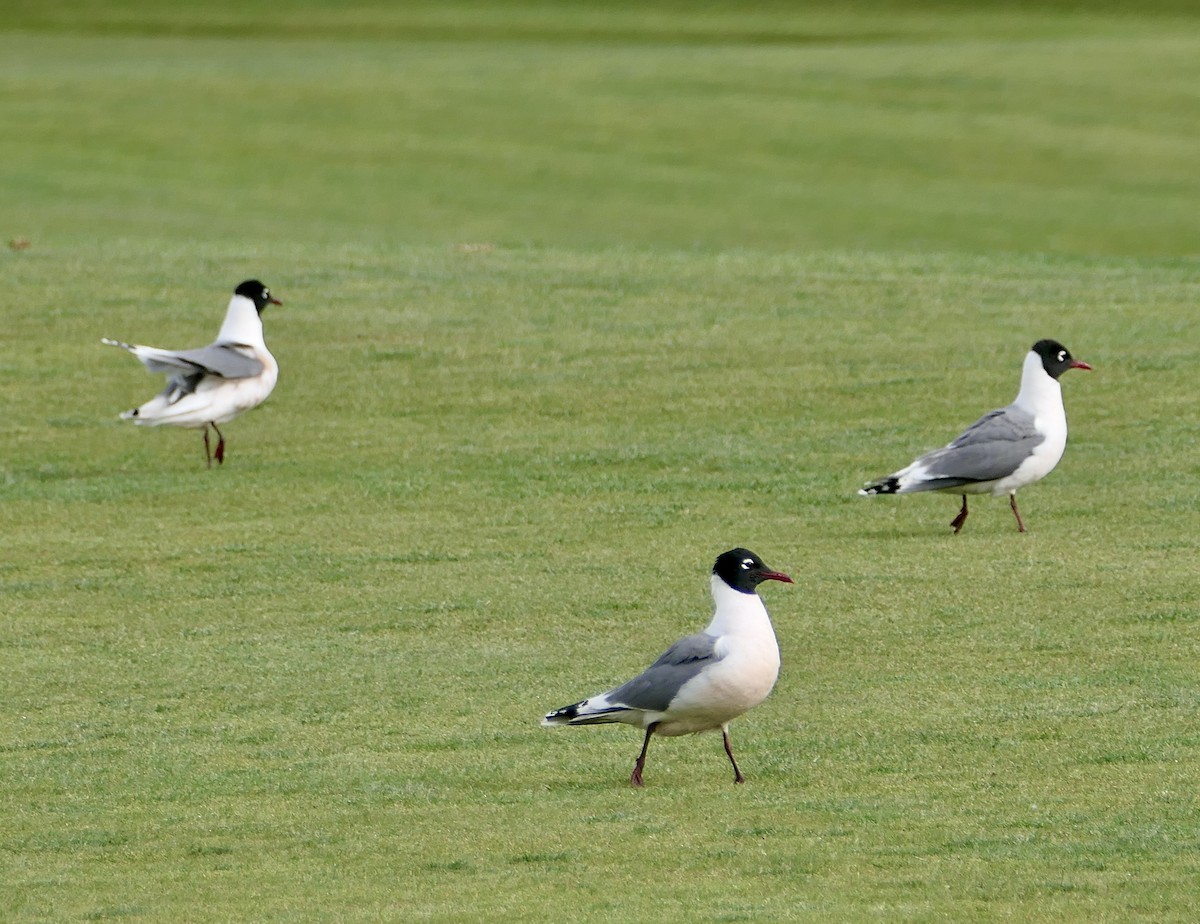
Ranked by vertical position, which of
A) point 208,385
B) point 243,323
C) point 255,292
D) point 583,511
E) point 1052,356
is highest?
point 255,292

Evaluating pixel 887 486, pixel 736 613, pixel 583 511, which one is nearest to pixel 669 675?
pixel 736 613

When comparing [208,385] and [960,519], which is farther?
[208,385]

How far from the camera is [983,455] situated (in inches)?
522

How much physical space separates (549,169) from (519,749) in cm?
2390

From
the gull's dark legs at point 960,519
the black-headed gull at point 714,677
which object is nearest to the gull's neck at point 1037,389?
the gull's dark legs at point 960,519

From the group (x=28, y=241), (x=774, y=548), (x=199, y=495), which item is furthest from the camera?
(x=28, y=241)

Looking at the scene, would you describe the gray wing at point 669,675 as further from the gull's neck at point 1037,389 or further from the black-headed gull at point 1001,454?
the gull's neck at point 1037,389

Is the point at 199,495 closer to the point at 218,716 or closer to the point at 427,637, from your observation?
the point at 427,637

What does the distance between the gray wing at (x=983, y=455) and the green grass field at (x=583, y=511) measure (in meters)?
0.51

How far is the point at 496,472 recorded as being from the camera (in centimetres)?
1597

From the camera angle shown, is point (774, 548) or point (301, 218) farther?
point (301, 218)

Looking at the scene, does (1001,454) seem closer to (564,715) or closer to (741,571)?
(741,571)

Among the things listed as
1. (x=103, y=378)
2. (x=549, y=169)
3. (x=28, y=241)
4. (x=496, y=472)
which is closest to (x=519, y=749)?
(x=496, y=472)

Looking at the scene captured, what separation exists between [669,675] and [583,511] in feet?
21.4
